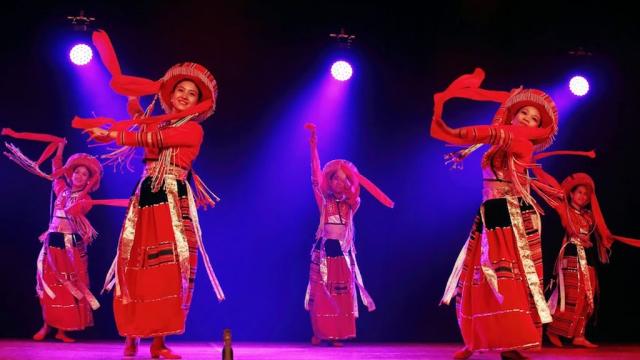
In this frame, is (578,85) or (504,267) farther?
(578,85)

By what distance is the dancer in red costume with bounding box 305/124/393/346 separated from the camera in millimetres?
6230

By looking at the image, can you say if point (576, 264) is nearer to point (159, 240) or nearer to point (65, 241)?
point (159, 240)

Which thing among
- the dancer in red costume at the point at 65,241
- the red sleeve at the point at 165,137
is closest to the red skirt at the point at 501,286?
the red sleeve at the point at 165,137

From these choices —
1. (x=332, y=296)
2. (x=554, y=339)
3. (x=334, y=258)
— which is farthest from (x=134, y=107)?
(x=554, y=339)

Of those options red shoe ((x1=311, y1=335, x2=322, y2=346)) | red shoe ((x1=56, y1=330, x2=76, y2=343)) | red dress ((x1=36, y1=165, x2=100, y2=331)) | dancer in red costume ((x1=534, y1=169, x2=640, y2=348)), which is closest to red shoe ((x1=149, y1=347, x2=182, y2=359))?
red dress ((x1=36, y1=165, x2=100, y2=331))

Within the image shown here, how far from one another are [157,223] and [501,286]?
1.96 metres

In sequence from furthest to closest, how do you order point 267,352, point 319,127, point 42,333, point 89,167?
point 319,127 < point 89,167 < point 42,333 < point 267,352

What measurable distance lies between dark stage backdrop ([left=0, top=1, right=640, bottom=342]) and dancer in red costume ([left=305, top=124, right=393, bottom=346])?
0.61m

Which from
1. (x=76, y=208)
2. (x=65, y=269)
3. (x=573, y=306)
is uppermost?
(x=76, y=208)

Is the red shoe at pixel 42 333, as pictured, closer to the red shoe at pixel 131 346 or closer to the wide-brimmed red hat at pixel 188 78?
the red shoe at pixel 131 346

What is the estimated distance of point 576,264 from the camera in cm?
666

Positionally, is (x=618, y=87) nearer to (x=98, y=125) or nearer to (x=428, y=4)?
(x=428, y=4)

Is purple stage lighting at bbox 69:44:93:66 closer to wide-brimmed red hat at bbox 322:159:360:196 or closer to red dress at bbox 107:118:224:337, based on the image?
wide-brimmed red hat at bbox 322:159:360:196

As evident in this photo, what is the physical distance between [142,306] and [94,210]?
270 cm
